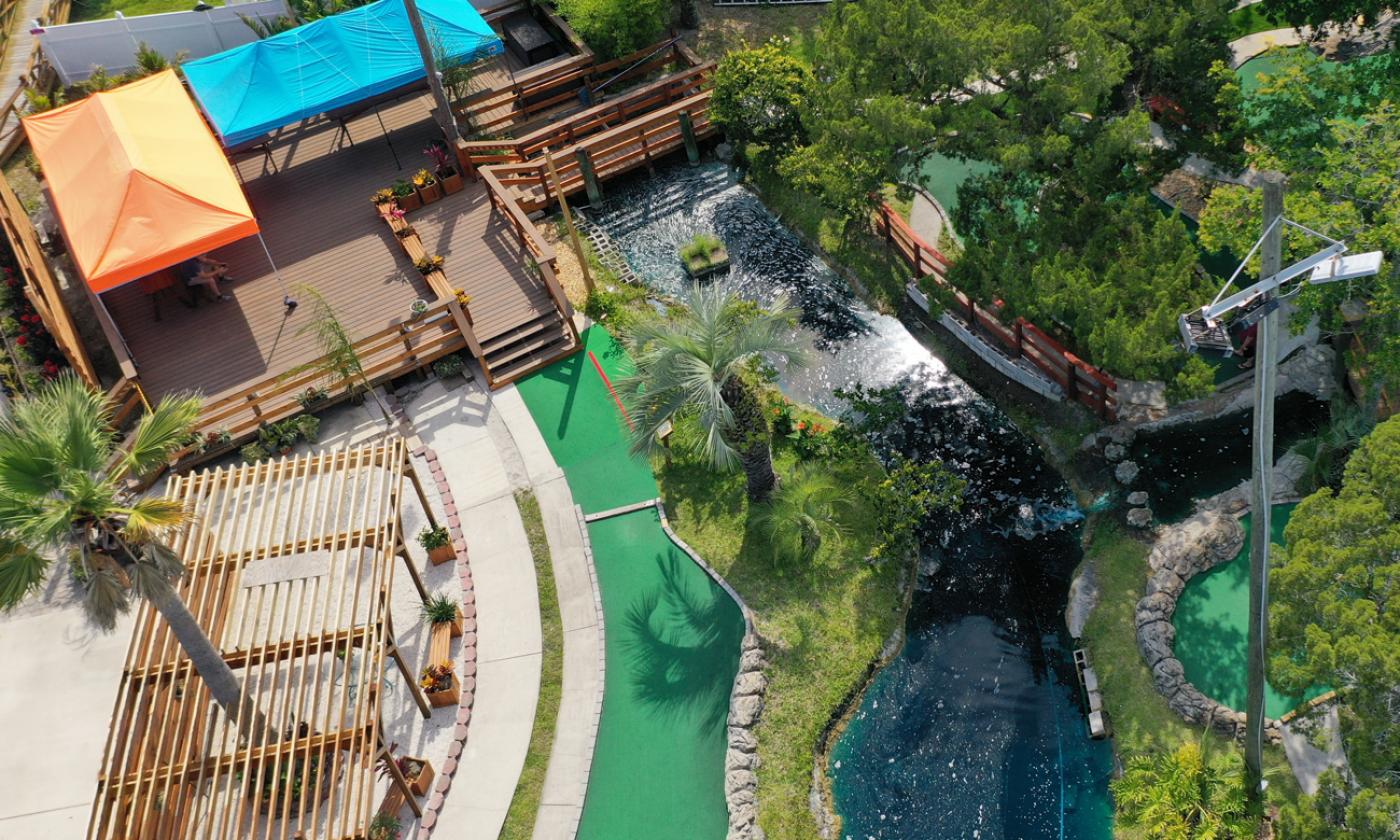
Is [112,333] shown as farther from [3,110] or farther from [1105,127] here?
[1105,127]

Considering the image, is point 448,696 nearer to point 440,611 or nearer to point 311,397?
point 440,611

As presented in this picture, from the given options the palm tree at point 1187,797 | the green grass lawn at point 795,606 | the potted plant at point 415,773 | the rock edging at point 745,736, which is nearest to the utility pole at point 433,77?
the green grass lawn at point 795,606

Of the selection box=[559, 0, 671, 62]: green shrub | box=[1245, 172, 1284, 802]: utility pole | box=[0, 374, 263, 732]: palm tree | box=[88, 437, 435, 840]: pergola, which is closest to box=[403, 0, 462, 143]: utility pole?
box=[559, 0, 671, 62]: green shrub

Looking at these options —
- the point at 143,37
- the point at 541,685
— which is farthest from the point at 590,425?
the point at 143,37

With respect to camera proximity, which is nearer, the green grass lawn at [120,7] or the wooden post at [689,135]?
the wooden post at [689,135]

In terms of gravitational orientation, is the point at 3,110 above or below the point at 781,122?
above

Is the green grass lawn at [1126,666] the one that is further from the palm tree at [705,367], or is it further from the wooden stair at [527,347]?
the wooden stair at [527,347]

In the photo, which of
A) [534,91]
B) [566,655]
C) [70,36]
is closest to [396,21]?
[534,91]
